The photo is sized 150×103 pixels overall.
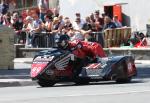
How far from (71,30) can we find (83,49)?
877 cm

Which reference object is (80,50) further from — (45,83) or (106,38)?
(106,38)

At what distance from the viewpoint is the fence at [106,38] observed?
28422mm

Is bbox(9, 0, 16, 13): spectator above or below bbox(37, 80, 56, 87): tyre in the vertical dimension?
above

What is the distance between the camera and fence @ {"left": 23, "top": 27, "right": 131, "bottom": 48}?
28.4 metres

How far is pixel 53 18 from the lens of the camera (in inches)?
1183

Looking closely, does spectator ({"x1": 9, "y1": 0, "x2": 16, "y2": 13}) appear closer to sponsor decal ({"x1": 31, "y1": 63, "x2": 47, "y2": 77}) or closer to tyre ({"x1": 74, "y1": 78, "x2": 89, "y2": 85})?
tyre ({"x1": 74, "y1": 78, "x2": 89, "y2": 85})

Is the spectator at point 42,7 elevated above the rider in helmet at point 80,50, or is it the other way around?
the spectator at point 42,7

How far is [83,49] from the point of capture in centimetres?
1916

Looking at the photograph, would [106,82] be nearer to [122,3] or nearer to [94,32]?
[94,32]

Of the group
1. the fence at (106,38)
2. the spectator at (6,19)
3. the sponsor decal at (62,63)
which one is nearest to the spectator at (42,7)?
the spectator at (6,19)

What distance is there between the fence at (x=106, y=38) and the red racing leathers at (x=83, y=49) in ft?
29.7

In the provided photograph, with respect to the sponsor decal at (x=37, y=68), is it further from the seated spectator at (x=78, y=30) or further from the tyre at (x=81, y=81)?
the seated spectator at (x=78, y=30)

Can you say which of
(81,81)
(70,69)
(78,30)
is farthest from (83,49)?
(78,30)

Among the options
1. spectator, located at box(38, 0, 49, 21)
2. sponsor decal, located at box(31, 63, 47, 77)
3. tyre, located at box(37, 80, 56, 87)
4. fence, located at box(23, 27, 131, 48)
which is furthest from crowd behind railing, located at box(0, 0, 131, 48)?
sponsor decal, located at box(31, 63, 47, 77)
